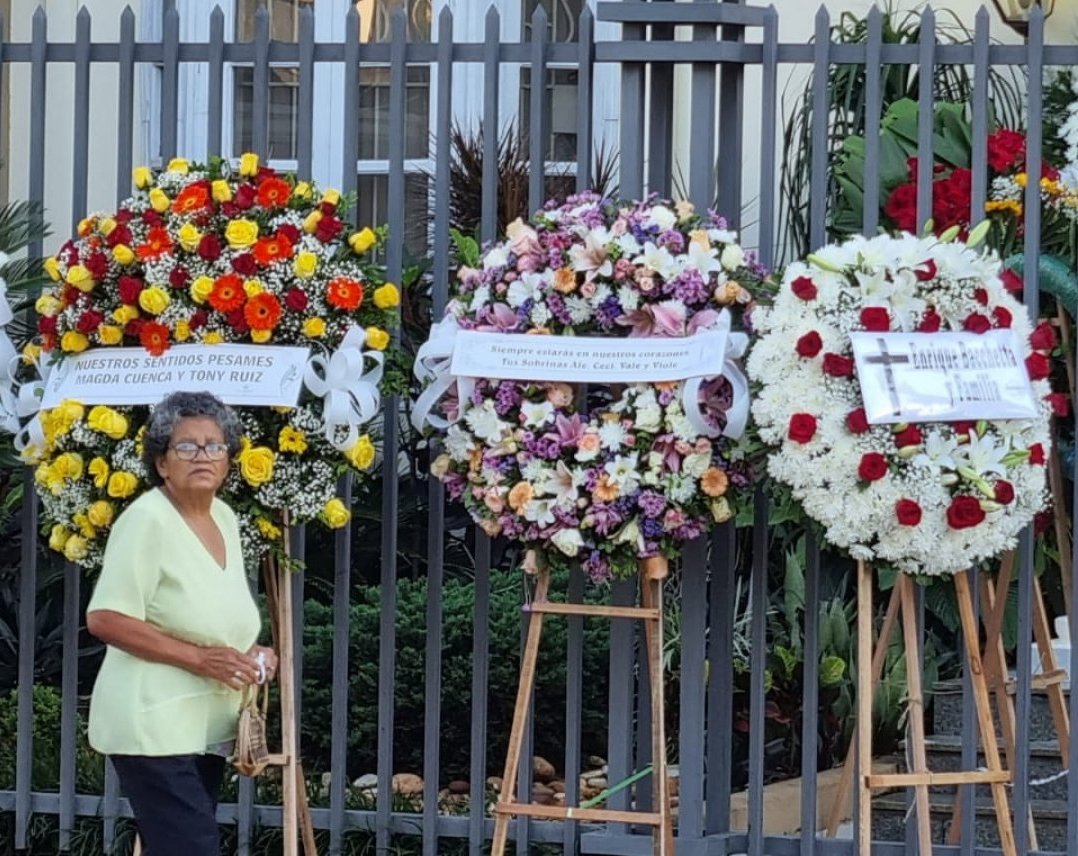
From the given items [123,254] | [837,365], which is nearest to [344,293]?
[123,254]

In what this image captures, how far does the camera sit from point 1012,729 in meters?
5.54

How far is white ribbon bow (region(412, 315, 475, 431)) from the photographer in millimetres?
5223

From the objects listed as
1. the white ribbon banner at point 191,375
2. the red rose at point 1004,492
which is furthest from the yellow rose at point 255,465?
the red rose at point 1004,492

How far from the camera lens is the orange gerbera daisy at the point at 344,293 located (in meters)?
5.20

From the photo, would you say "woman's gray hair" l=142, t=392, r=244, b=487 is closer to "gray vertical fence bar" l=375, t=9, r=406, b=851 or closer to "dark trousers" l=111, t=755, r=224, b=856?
"dark trousers" l=111, t=755, r=224, b=856

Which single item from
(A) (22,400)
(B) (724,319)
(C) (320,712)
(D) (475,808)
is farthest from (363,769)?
(B) (724,319)

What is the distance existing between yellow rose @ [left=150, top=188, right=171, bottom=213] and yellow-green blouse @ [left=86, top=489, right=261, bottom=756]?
Answer: 0.97m

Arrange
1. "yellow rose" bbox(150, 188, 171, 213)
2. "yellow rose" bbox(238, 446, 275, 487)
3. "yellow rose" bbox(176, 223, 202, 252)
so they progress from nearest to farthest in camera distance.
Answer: "yellow rose" bbox(238, 446, 275, 487), "yellow rose" bbox(176, 223, 202, 252), "yellow rose" bbox(150, 188, 171, 213)

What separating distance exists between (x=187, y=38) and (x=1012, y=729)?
4993 mm

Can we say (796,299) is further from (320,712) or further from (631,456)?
(320,712)

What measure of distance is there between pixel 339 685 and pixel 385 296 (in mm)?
1141

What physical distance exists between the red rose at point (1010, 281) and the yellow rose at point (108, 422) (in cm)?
222

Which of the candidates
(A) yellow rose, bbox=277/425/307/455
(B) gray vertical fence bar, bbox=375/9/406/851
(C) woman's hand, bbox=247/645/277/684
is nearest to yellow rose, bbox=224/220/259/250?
(A) yellow rose, bbox=277/425/307/455

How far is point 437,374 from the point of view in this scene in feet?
17.3
